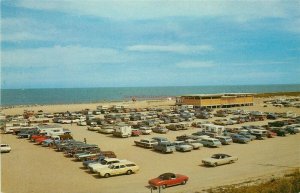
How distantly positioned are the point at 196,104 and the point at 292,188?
67.9 meters

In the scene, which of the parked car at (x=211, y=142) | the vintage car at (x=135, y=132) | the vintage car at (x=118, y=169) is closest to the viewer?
the vintage car at (x=118, y=169)

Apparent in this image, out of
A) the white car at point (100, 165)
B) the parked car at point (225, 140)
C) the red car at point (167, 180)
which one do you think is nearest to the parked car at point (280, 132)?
the parked car at point (225, 140)

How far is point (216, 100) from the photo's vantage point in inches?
3467

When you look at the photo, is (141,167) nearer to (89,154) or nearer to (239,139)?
(89,154)

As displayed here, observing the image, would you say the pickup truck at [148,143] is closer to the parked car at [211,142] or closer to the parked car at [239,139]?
the parked car at [211,142]

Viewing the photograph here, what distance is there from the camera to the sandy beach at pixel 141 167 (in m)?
26.1

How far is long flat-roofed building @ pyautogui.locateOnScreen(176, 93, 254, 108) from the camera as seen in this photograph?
8731cm

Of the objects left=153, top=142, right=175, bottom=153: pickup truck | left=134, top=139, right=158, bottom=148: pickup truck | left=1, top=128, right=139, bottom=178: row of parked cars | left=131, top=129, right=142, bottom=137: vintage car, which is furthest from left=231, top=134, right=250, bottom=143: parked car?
left=1, top=128, right=139, bottom=178: row of parked cars

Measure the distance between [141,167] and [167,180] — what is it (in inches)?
260

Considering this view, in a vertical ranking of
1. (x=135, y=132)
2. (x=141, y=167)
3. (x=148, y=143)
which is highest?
(x=135, y=132)

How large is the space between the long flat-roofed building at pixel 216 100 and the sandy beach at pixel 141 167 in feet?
139

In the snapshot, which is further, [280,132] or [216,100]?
[216,100]

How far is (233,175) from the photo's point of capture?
28.9 m

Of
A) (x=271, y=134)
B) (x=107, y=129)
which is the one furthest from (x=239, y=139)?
(x=107, y=129)
